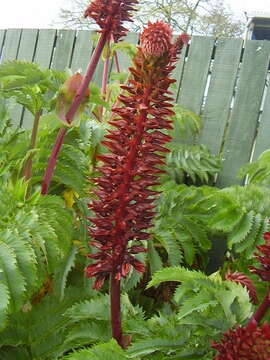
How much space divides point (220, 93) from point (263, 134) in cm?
47

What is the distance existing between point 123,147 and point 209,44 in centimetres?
336

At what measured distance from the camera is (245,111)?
3842mm

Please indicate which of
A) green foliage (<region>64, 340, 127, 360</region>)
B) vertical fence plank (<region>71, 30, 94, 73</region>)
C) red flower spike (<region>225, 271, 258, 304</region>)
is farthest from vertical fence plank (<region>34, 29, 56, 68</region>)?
green foliage (<region>64, 340, 127, 360</region>)

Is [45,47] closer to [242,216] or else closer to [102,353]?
[242,216]

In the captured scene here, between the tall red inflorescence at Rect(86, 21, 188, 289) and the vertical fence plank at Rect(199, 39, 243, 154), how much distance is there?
295 cm

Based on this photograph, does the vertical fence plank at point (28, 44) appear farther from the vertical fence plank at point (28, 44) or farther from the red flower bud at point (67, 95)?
the red flower bud at point (67, 95)

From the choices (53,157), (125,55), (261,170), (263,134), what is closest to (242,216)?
(261,170)

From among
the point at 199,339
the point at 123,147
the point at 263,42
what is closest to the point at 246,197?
the point at 199,339

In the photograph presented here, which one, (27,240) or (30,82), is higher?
(30,82)

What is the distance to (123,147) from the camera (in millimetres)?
998

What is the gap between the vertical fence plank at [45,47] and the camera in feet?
16.8

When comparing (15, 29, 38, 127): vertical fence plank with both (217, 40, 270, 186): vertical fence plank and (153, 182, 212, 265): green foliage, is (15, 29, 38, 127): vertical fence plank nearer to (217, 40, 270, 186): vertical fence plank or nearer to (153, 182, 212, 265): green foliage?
(217, 40, 270, 186): vertical fence plank

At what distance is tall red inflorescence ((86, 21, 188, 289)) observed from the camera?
38.5 inches

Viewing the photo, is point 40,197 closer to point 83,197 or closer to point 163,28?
point 83,197
